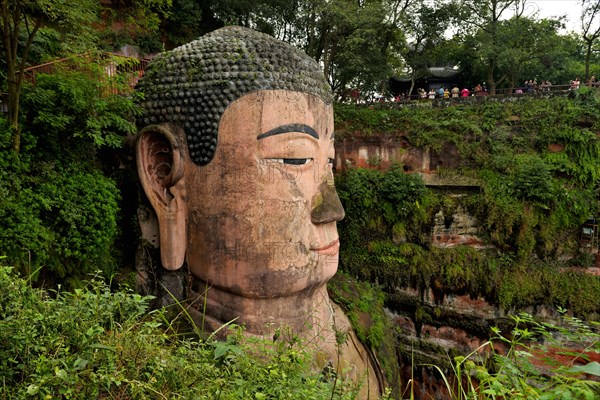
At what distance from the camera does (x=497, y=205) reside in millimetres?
10688

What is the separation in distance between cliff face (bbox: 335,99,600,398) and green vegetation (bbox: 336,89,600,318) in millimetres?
28

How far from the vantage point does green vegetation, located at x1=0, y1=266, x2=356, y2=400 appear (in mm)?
1993

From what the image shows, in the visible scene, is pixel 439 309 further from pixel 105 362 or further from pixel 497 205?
pixel 105 362

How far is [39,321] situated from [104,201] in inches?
96.3

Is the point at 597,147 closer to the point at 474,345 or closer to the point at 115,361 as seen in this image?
the point at 474,345

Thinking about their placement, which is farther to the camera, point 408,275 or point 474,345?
point 408,275

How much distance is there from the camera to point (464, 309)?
10.5m

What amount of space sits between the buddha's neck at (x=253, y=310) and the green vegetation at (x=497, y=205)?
21.7 feet

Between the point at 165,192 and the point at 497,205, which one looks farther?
the point at 497,205

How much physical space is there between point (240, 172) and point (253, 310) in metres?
1.75

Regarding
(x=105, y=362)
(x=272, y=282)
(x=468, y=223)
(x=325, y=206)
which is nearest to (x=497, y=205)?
(x=468, y=223)

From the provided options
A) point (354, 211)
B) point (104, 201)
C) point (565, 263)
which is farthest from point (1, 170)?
point (565, 263)

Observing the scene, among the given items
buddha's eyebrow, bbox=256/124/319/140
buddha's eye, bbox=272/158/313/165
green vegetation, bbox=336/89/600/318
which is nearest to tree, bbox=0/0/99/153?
buddha's eyebrow, bbox=256/124/319/140

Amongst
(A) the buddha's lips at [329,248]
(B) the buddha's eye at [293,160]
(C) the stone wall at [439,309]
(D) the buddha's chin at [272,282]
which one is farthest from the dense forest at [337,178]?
(B) the buddha's eye at [293,160]
